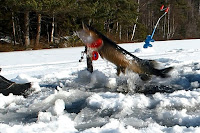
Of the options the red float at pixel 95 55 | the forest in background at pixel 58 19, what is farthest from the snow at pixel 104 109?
the forest in background at pixel 58 19

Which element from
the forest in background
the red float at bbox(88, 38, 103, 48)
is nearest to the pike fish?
the red float at bbox(88, 38, 103, 48)

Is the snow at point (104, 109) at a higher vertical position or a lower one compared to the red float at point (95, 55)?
lower

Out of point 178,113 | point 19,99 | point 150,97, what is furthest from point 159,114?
point 19,99

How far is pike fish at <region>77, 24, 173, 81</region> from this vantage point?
3920 mm

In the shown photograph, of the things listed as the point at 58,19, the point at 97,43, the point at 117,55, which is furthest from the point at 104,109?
the point at 58,19

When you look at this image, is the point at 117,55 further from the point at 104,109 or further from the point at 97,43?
the point at 104,109

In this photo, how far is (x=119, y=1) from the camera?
70.6ft

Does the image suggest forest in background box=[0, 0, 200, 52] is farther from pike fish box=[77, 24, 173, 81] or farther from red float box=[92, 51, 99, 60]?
pike fish box=[77, 24, 173, 81]

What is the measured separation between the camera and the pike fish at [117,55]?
3.92 m

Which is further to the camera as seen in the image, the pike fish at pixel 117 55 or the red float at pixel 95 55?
the red float at pixel 95 55

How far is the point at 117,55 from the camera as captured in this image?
396 cm

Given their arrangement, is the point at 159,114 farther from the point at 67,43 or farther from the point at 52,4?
the point at 67,43

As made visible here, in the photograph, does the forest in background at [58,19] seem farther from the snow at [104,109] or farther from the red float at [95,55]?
the snow at [104,109]

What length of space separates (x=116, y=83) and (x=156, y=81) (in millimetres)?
738
